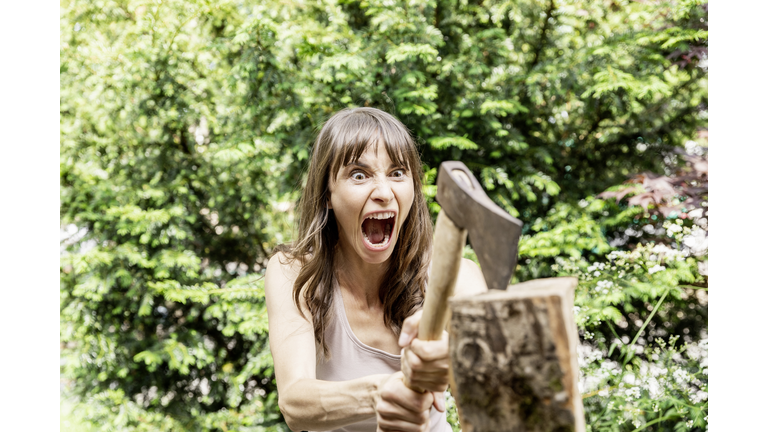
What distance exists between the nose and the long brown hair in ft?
0.30

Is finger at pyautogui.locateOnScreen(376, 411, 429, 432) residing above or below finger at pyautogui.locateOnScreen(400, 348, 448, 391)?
below

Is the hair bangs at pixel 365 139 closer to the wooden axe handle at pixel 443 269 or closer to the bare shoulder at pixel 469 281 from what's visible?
the bare shoulder at pixel 469 281

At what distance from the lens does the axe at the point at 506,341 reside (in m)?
0.86

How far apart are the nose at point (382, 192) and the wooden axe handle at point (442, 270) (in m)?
0.52

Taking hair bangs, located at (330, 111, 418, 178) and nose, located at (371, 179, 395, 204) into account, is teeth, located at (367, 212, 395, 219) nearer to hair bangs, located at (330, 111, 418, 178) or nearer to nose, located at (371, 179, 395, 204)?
nose, located at (371, 179, 395, 204)

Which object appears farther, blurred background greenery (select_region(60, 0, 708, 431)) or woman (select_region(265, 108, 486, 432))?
blurred background greenery (select_region(60, 0, 708, 431))

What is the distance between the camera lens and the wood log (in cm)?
86

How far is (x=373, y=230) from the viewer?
5.70 feet

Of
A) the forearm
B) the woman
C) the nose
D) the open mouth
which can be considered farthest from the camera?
the open mouth

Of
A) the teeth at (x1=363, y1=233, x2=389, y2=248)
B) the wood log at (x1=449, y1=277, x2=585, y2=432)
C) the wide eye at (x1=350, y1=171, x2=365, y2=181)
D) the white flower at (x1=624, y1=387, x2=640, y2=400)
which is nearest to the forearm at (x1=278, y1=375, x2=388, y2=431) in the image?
the wood log at (x1=449, y1=277, x2=585, y2=432)

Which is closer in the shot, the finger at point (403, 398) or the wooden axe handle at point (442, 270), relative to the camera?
the wooden axe handle at point (442, 270)

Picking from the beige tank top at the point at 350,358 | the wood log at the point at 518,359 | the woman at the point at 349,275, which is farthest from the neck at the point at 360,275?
the wood log at the point at 518,359

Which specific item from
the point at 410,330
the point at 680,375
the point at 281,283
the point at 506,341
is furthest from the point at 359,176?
the point at 680,375

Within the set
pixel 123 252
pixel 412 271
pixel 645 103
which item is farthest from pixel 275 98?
pixel 645 103
